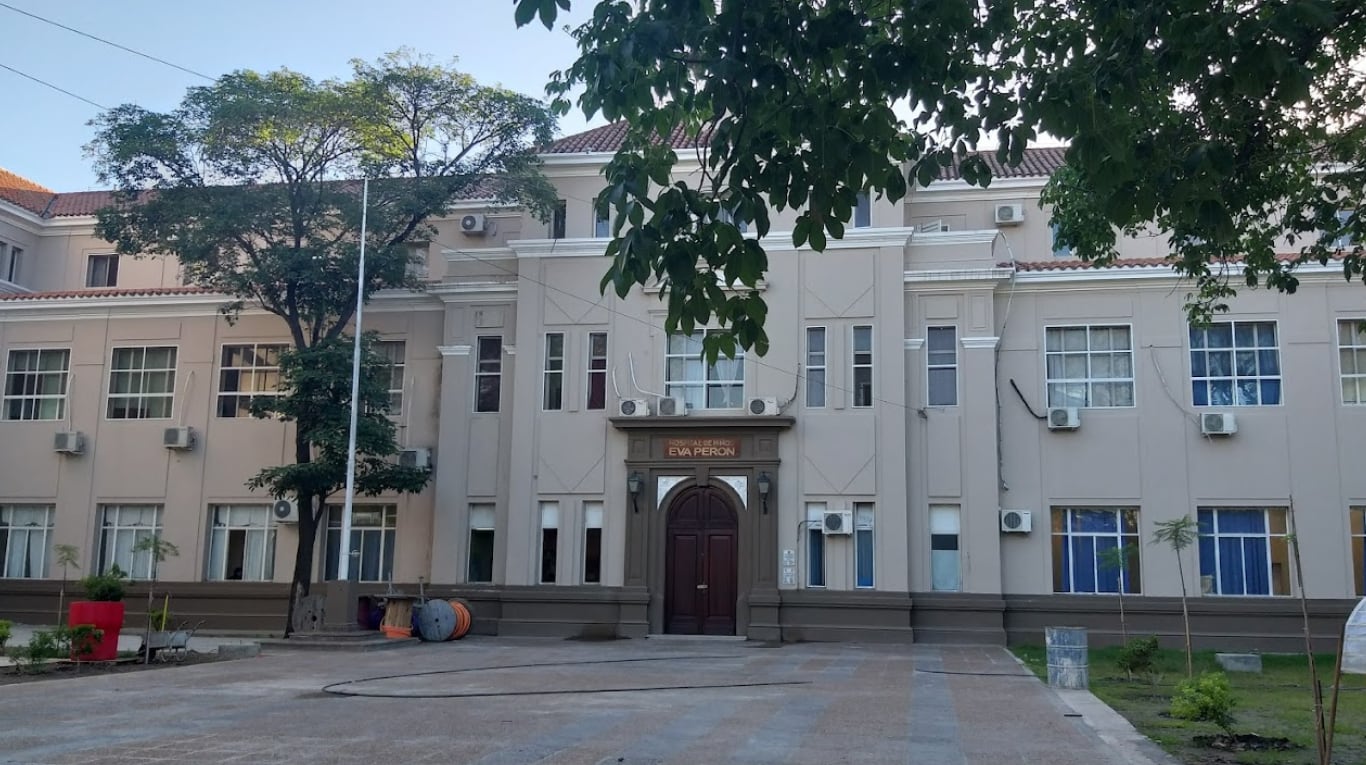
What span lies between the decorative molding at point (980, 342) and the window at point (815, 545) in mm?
4114

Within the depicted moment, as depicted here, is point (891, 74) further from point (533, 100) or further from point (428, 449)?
point (428, 449)

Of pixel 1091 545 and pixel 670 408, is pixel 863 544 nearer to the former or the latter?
pixel 1091 545

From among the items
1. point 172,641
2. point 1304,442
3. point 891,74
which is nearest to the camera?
point 891,74

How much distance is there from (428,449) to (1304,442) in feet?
54.9

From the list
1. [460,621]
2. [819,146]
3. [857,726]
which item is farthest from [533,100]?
[819,146]

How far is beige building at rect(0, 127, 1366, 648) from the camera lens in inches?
854

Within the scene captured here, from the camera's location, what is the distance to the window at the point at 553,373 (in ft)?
77.2

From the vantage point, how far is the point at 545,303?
23750 millimetres

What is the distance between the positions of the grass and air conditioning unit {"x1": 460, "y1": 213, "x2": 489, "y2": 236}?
14441 mm

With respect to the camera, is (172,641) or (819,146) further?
(172,641)

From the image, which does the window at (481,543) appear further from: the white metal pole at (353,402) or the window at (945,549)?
the window at (945,549)

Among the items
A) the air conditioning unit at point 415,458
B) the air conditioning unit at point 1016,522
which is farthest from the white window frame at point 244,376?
the air conditioning unit at point 1016,522

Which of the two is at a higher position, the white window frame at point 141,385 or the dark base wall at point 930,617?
the white window frame at point 141,385

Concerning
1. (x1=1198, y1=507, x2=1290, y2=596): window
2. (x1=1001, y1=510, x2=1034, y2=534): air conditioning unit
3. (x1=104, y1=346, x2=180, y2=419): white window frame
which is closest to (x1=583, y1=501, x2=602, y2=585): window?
(x1=1001, y1=510, x2=1034, y2=534): air conditioning unit
